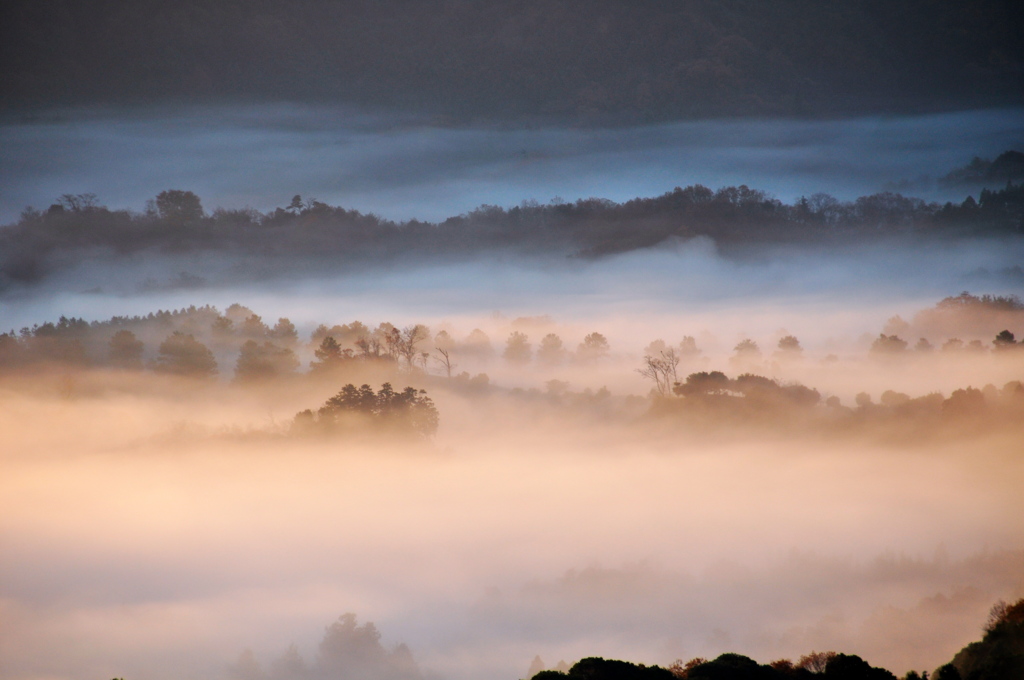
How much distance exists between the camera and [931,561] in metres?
48.6

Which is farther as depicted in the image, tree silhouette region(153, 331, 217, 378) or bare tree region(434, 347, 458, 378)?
bare tree region(434, 347, 458, 378)

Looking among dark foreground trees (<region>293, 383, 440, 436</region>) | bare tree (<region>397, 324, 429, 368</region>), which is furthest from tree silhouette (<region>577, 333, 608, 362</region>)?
dark foreground trees (<region>293, 383, 440, 436</region>)

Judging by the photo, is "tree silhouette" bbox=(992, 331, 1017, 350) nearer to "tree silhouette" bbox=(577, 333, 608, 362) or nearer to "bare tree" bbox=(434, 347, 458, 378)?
"tree silhouette" bbox=(577, 333, 608, 362)

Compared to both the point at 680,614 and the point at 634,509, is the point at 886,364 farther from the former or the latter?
the point at 680,614

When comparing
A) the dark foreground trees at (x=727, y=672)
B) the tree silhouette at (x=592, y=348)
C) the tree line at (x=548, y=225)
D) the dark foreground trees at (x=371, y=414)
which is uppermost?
the tree line at (x=548, y=225)

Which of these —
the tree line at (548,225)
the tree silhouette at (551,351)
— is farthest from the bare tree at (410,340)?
the tree line at (548,225)

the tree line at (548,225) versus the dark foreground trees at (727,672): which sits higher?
the tree line at (548,225)

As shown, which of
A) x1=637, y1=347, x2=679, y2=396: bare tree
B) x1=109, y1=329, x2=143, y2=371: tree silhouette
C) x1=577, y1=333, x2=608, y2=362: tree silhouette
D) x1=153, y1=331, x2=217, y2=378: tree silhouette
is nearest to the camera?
x1=153, y1=331, x2=217, y2=378: tree silhouette

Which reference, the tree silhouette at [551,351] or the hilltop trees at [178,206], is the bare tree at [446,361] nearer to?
the tree silhouette at [551,351]

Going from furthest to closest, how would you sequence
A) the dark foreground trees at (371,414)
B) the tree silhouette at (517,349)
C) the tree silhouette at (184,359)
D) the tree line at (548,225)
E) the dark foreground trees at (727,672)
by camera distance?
the tree line at (548,225) < the tree silhouette at (517,349) < the tree silhouette at (184,359) < the dark foreground trees at (371,414) < the dark foreground trees at (727,672)

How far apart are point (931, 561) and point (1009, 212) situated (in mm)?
73570

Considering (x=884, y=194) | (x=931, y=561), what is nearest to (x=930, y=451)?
(x=931, y=561)

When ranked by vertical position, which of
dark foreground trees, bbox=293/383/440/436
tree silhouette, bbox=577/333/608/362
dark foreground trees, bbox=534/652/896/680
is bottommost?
dark foreground trees, bbox=534/652/896/680

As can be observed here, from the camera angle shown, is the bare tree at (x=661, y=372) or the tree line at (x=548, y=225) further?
the tree line at (x=548, y=225)
